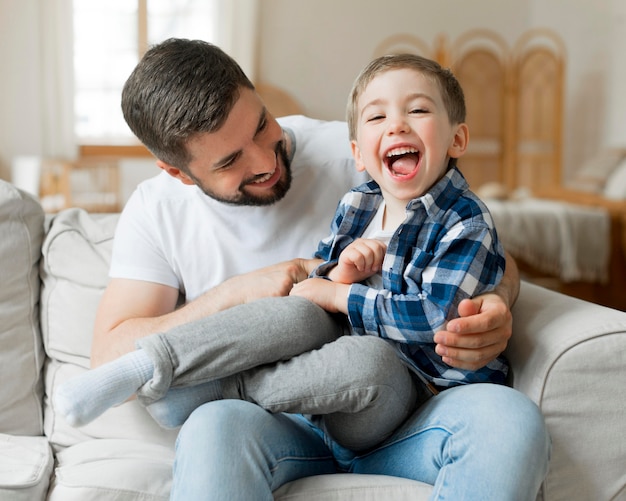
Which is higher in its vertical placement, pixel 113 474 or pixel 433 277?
pixel 433 277

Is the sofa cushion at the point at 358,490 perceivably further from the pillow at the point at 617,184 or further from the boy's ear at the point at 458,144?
the pillow at the point at 617,184

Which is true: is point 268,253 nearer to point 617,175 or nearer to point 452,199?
point 452,199

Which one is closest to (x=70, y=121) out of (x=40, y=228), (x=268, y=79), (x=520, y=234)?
(x=268, y=79)

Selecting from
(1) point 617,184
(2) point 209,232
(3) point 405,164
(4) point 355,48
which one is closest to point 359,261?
(3) point 405,164

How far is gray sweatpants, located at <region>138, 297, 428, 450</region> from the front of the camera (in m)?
1.24

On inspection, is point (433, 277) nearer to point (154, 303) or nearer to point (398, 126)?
point (398, 126)

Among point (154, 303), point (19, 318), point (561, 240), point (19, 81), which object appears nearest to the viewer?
point (154, 303)

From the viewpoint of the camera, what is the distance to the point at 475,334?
1278 mm

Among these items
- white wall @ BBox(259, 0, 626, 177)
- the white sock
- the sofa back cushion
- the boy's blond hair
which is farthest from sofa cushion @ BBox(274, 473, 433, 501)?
white wall @ BBox(259, 0, 626, 177)

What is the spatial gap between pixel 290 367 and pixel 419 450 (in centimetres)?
26

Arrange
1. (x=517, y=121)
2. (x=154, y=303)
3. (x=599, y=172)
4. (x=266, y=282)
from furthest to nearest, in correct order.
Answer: (x=517, y=121)
(x=599, y=172)
(x=154, y=303)
(x=266, y=282)

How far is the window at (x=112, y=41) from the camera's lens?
6574 mm

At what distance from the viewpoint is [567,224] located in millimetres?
4746

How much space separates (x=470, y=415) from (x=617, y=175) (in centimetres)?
440
